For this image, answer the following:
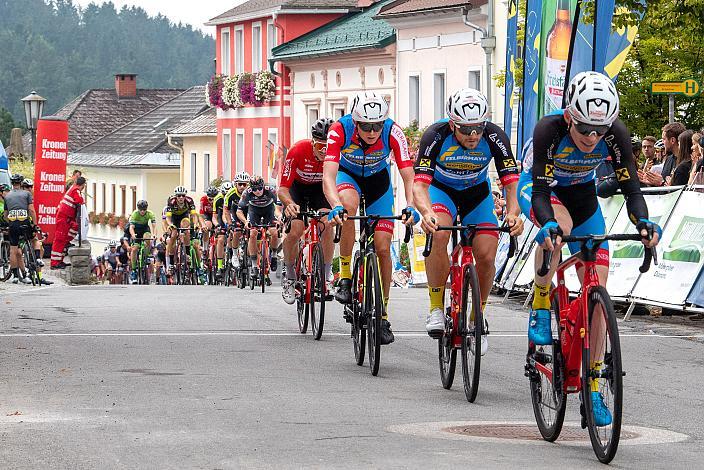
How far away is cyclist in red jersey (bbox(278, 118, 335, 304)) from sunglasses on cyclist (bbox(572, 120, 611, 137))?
577 centimetres

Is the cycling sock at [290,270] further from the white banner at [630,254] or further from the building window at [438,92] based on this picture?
the building window at [438,92]

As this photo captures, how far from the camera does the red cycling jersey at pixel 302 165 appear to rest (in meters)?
15.1

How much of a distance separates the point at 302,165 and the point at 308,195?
0.50m

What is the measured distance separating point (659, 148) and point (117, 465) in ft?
43.5

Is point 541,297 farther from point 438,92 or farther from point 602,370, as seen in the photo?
point 438,92

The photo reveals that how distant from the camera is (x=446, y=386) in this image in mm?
11062

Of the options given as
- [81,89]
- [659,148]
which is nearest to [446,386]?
[659,148]

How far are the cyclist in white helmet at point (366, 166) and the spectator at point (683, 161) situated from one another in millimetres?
5445

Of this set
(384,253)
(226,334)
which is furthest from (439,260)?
(226,334)

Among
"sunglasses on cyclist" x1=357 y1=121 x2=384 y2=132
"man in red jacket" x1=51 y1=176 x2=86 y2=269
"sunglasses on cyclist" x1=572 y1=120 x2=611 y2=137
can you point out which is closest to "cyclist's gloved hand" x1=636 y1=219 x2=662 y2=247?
"sunglasses on cyclist" x1=572 y1=120 x2=611 y2=137

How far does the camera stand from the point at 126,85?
11388 cm

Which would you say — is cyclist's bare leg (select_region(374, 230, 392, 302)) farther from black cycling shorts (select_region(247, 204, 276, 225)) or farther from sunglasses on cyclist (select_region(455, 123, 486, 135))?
black cycling shorts (select_region(247, 204, 276, 225))

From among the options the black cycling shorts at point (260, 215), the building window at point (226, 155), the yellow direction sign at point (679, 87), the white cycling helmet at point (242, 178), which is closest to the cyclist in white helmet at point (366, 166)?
the yellow direction sign at point (679, 87)

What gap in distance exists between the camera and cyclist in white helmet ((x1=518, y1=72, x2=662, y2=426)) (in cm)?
858
